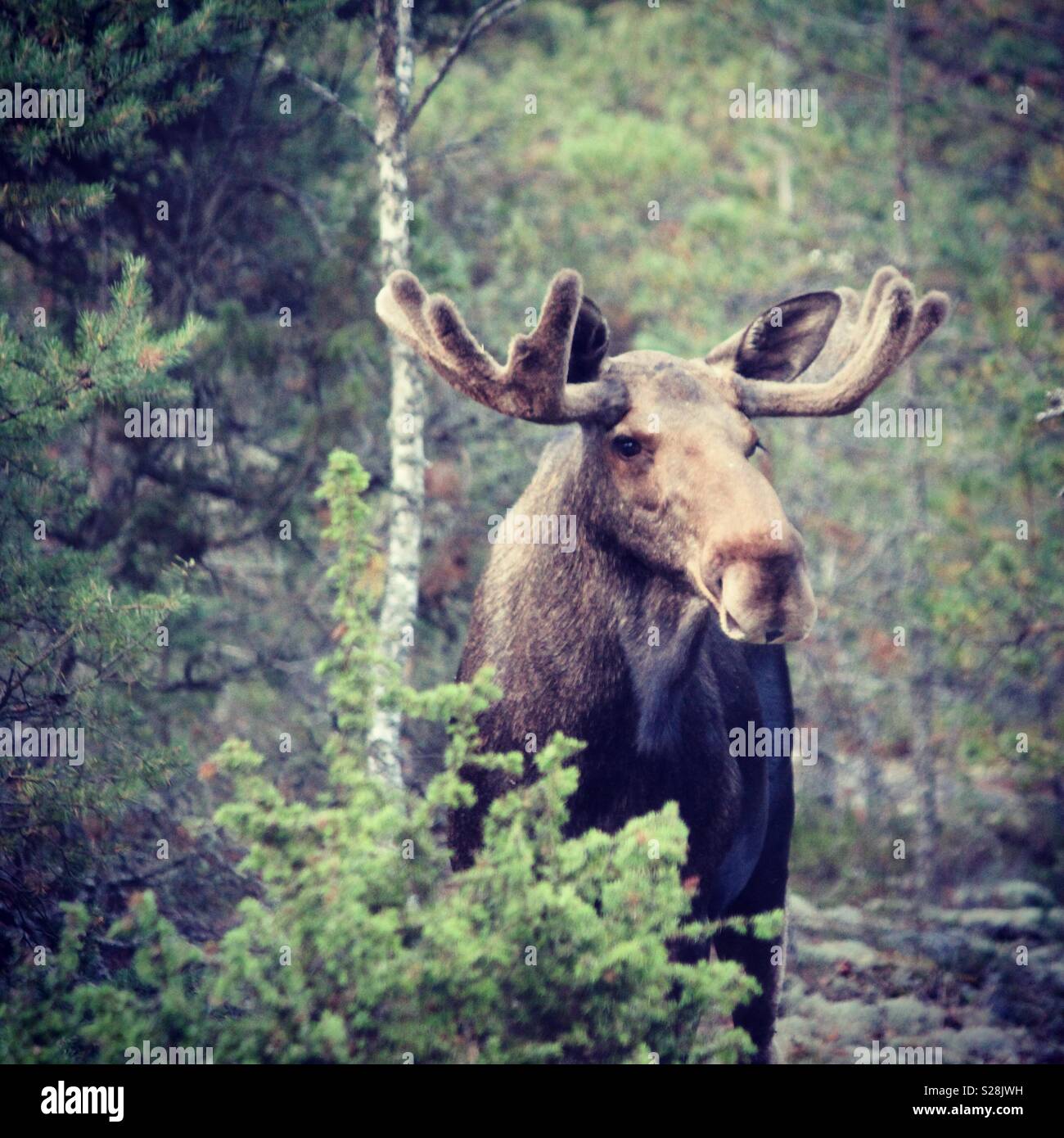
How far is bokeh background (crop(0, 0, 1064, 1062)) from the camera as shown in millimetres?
5715

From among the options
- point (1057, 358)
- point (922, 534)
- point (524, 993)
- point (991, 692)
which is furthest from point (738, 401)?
point (991, 692)

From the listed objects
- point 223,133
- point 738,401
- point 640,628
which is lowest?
point 640,628

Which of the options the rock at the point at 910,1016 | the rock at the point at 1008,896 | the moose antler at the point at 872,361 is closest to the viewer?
the moose antler at the point at 872,361

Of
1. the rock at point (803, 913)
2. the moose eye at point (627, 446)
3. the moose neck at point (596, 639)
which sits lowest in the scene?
the rock at point (803, 913)

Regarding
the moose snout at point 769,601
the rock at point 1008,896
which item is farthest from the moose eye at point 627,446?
the rock at point 1008,896

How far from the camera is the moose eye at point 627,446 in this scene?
14.8 ft

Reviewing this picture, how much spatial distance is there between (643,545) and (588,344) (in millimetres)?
751

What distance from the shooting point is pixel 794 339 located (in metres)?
5.18

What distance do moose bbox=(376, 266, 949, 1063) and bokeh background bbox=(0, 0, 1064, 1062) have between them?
0.83 meters

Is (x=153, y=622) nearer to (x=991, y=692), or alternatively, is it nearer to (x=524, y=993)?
(x=524, y=993)

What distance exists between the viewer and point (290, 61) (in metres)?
7.68

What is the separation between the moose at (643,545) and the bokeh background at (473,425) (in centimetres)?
83

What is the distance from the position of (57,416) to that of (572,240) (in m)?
6.51

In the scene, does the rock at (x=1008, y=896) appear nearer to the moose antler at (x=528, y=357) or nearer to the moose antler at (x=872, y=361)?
the moose antler at (x=872, y=361)
